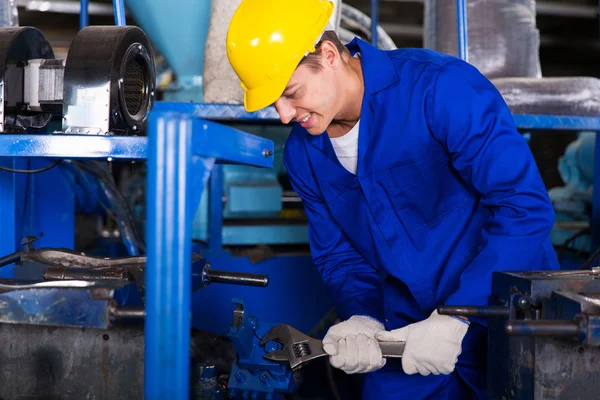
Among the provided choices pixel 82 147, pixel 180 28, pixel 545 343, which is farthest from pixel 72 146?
pixel 180 28

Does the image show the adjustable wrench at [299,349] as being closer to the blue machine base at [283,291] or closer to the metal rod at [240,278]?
the metal rod at [240,278]

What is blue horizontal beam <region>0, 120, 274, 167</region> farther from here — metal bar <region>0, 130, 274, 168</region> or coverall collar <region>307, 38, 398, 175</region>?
coverall collar <region>307, 38, 398, 175</region>

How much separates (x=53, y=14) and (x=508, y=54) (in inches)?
134

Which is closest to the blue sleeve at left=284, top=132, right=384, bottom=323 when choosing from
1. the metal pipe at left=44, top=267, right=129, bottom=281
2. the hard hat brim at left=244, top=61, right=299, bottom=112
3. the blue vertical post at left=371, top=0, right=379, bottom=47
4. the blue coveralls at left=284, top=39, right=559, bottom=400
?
the blue coveralls at left=284, top=39, right=559, bottom=400

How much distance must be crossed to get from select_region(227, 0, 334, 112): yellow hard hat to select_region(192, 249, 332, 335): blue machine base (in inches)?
48.5

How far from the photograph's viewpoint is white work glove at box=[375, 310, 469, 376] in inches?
47.9

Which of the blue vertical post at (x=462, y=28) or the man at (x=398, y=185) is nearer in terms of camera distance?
the man at (x=398, y=185)

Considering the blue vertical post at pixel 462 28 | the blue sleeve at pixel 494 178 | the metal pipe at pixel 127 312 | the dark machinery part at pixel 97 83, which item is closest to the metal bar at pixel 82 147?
the dark machinery part at pixel 97 83

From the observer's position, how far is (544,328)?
76 cm

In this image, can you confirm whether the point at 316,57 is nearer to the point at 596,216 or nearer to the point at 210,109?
the point at 210,109

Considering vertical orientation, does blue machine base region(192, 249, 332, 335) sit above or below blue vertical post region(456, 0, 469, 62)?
below

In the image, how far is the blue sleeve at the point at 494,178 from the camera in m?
1.22

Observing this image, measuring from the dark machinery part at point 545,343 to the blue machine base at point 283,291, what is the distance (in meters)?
1.53

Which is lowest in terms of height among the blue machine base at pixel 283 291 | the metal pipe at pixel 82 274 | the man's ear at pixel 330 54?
the blue machine base at pixel 283 291
